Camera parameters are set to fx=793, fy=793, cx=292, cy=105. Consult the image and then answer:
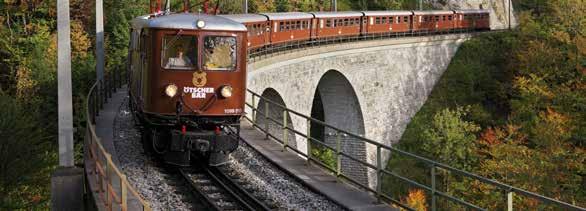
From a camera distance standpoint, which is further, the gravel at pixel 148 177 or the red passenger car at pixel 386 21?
the red passenger car at pixel 386 21

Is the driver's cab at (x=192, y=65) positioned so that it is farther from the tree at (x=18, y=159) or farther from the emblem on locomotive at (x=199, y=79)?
the tree at (x=18, y=159)

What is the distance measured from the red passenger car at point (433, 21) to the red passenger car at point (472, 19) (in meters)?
1.30

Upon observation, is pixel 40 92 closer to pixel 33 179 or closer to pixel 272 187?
pixel 33 179

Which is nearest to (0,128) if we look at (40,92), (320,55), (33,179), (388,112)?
(33,179)

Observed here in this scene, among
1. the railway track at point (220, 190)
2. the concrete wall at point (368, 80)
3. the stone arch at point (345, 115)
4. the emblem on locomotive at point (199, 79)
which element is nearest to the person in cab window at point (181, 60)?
the emblem on locomotive at point (199, 79)

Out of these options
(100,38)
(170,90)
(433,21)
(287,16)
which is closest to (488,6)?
(433,21)

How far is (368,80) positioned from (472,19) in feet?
59.7

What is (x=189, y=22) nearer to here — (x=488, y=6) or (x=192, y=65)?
(x=192, y=65)

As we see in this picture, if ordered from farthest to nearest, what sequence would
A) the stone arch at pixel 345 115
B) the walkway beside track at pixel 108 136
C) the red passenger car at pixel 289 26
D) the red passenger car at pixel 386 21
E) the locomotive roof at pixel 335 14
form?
the red passenger car at pixel 386 21
the stone arch at pixel 345 115
the locomotive roof at pixel 335 14
the red passenger car at pixel 289 26
the walkway beside track at pixel 108 136

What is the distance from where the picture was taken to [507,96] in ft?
180

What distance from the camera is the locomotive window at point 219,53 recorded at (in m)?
14.1

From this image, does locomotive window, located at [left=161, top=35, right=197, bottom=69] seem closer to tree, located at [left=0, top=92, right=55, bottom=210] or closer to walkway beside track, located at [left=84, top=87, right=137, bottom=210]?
walkway beside track, located at [left=84, top=87, right=137, bottom=210]

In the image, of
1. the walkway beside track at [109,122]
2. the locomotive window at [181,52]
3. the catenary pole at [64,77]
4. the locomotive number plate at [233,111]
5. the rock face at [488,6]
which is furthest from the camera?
the rock face at [488,6]

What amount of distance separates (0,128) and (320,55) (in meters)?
17.1
